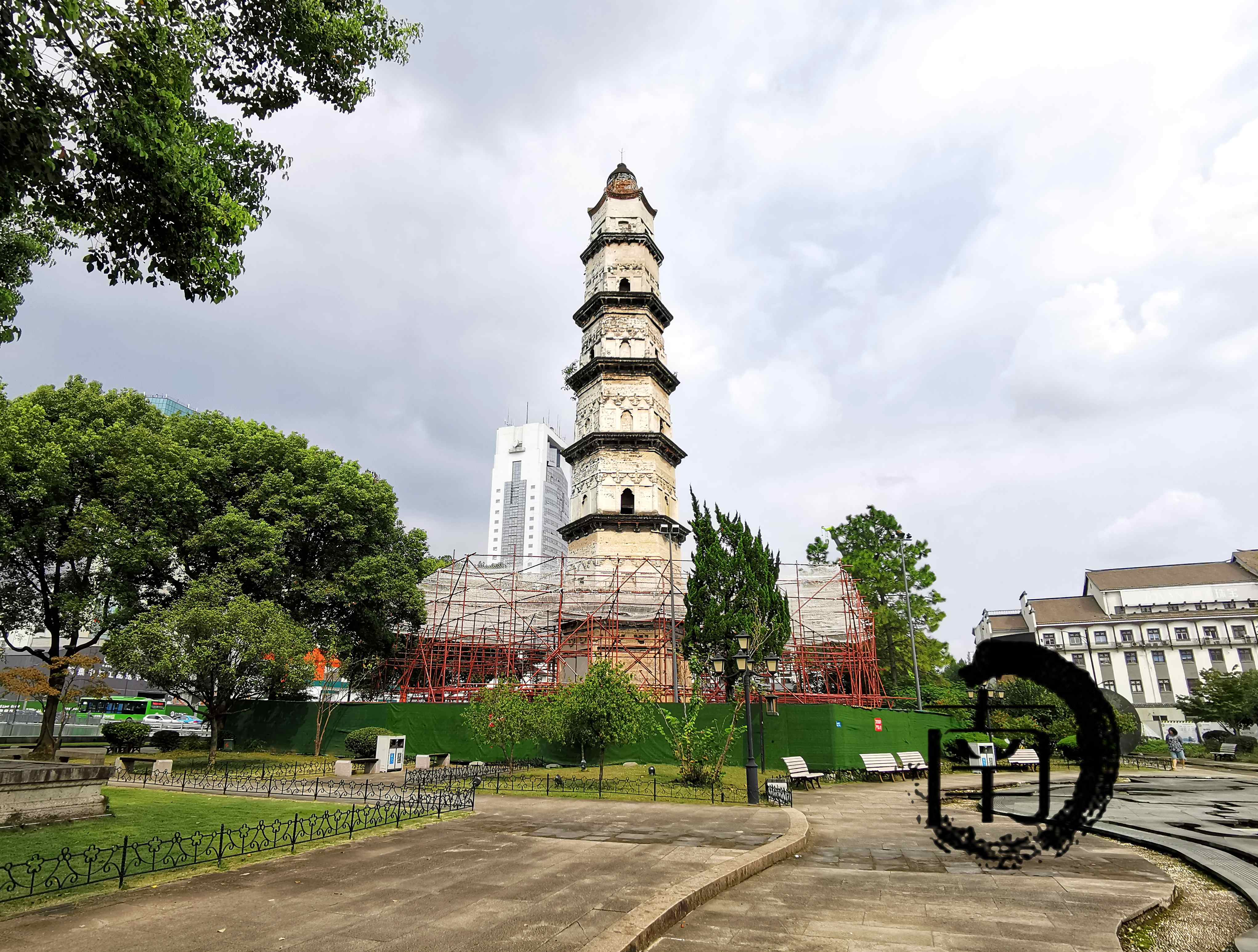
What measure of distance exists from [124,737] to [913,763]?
28.5 m

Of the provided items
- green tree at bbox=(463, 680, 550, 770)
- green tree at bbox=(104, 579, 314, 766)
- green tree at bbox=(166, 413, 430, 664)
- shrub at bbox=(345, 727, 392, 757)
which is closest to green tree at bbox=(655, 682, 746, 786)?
green tree at bbox=(463, 680, 550, 770)

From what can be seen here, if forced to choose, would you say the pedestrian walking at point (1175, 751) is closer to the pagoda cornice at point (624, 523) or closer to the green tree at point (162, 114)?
the pagoda cornice at point (624, 523)

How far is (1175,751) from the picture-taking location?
93.3ft

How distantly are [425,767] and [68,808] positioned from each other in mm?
12190

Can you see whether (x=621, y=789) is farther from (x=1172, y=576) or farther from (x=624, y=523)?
(x=1172, y=576)

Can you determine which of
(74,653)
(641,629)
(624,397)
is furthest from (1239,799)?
(74,653)

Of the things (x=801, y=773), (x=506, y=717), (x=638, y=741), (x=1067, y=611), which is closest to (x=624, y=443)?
(x=638, y=741)

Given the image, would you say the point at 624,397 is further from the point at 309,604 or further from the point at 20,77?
the point at 20,77

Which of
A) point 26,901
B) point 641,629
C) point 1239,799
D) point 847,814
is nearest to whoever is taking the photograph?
point 26,901

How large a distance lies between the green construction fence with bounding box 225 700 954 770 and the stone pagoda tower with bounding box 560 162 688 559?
11.1m

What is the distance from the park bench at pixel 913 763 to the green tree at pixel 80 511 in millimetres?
28579

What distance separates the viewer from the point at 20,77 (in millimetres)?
7391

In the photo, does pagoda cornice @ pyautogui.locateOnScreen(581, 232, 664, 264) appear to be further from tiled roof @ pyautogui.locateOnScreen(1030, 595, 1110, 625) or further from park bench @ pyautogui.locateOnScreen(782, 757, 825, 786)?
tiled roof @ pyautogui.locateOnScreen(1030, 595, 1110, 625)

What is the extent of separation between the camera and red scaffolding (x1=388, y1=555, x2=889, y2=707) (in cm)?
3297
